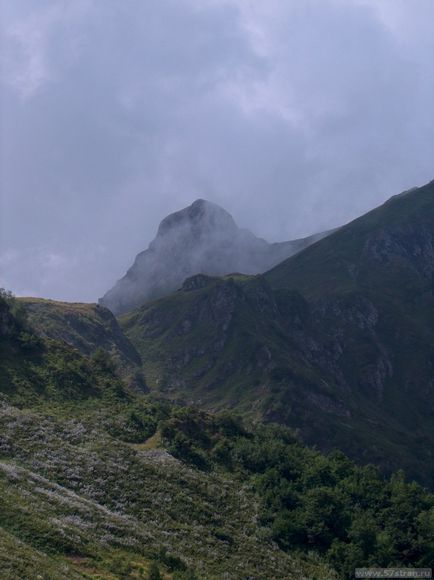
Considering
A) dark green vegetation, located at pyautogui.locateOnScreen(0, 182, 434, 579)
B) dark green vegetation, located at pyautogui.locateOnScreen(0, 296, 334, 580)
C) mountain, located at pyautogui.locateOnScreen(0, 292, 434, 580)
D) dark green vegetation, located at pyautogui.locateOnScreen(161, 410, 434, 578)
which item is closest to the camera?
dark green vegetation, located at pyautogui.locateOnScreen(0, 296, 334, 580)

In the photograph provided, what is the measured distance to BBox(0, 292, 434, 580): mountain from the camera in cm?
4728

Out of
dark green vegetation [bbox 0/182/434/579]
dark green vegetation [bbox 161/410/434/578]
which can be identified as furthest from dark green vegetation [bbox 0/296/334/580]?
dark green vegetation [bbox 161/410/434/578]

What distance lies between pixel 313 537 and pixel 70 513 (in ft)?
92.0

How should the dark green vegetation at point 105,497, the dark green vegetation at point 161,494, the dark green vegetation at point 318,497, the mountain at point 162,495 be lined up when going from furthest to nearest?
the dark green vegetation at point 318,497 < the dark green vegetation at point 161,494 < the mountain at point 162,495 < the dark green vegetation at point 105,497

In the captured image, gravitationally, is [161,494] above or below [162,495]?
above

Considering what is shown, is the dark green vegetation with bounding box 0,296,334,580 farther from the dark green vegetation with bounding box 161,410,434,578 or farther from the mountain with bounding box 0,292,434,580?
the dark green vegetation with bounding box 161,410,434,578

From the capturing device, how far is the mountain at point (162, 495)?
4728 centimetres

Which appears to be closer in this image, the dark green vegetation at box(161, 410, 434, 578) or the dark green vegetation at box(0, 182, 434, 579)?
the dark green vegetation at box(0, 182, 434, 579)

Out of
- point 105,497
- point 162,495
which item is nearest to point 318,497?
point 162,495

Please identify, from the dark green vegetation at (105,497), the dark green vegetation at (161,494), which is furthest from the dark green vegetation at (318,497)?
the dark green vegetation at (105,497)

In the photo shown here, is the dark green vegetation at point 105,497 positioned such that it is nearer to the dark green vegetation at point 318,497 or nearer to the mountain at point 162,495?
the mountain at point 162,495

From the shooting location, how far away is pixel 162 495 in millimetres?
63812

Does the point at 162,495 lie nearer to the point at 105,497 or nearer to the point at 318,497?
the point at 105,497

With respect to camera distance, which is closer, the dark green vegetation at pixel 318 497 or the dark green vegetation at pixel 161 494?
the dark green vegetation at pixel 161 494
